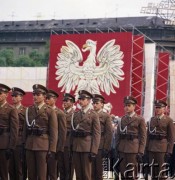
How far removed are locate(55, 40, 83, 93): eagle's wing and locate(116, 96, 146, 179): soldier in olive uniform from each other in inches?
850

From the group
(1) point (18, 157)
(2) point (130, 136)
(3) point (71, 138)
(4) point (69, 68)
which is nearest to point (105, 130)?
(2) point (130, 136)


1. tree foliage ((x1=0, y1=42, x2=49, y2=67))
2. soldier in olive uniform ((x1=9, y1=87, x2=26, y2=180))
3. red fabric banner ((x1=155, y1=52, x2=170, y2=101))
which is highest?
tree foliage ((x1=0, y1=42, x2=49, y2=67))

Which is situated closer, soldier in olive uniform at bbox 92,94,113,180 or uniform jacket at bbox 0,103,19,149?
uniform jacket at bbox 0,103,19,149

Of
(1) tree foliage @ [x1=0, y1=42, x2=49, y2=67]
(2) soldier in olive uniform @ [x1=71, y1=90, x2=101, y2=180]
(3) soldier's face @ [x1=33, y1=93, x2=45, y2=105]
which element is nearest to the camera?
(3) soldier's face @ [x1=33, y1=93, x2=45, y2=105]

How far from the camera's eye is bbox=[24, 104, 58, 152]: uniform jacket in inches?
428

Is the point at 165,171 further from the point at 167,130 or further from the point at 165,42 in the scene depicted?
the point at 165,42

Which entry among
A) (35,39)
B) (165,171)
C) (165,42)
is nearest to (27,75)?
(165,171)

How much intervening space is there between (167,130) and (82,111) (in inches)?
83.1

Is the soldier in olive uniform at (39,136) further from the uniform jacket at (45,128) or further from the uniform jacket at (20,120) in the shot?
the uniform jacket at (20,120)

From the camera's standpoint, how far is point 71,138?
12.0 m

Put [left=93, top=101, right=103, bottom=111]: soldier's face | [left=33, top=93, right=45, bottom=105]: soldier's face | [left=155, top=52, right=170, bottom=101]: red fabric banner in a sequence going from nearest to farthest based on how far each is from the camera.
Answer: [left=33, top=93, right=45, bottom=105]: soldier's face < [left=93, top=101, right=103, bottom=111]: soldier's face < [left=155, top=52, right=170, bottom=101]: red fabric banner

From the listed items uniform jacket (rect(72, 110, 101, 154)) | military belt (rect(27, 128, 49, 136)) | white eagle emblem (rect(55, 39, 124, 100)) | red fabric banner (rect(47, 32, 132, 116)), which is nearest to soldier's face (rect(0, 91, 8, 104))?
military belt (rect(27, 128, 49, 136))

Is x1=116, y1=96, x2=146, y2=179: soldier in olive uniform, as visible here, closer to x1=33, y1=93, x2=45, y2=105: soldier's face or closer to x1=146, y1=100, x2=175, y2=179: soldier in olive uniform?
x1=146, y1=100, x2=175, y2=179: soldier in olive uniform

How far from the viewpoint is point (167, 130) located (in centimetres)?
1330
